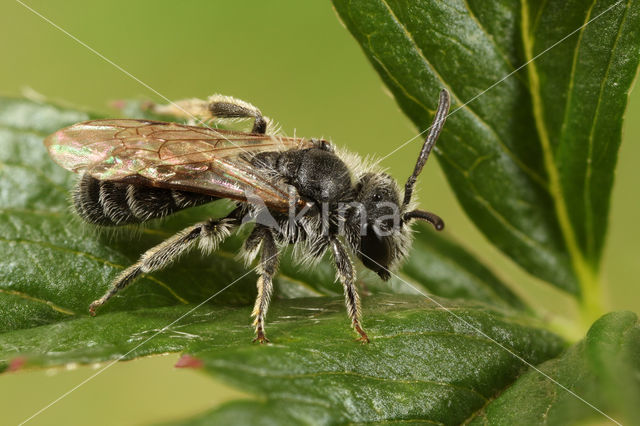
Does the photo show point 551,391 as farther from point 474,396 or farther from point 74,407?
point 74,407

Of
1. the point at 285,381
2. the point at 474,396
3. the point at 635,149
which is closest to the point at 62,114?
the point at 285,381

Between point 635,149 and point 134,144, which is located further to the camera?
point 635,149

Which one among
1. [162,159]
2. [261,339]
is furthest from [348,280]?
[162,159]

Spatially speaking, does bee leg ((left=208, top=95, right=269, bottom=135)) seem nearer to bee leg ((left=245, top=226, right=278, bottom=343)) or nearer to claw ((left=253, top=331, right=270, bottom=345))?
bee leg ((left=245, top=226, right=278, bottom=343))

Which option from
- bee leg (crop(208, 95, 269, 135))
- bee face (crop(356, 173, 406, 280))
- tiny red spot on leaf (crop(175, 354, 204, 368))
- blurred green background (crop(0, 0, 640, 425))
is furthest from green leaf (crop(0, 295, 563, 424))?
blurred green background (crop(0, 0, 640, 425))

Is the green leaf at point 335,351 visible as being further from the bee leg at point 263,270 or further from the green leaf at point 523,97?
the green leaf at point 523,97

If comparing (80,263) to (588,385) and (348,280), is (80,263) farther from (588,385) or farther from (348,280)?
(588,385)
